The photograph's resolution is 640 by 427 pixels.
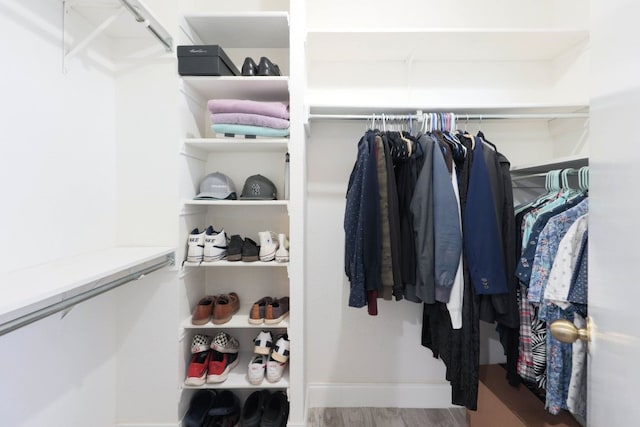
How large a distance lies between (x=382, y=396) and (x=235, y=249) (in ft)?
3.97

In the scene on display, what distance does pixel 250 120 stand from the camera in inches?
55.9

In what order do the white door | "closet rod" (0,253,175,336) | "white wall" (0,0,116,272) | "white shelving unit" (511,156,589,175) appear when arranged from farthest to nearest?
"white shelving unit" (511,156,589,175)
"white wall" (0,0,116,272)
"closet rod" (0,253,175,336)
the white door

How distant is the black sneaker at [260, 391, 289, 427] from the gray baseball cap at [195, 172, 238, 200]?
1.05m

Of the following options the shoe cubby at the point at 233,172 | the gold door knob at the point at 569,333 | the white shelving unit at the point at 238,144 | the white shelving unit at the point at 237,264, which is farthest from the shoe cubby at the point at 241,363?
the gold door knob at the point at 569,333

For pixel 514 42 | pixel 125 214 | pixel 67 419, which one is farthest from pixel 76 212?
pixel 514 42

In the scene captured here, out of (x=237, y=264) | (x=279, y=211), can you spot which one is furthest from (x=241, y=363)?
(x=279, y=211)

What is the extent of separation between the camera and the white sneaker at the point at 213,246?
145 cm

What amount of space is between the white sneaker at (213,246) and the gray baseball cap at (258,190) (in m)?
0.23

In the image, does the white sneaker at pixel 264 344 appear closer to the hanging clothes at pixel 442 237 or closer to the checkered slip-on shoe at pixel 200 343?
the checkered slip-on shoe at pixel 200 343

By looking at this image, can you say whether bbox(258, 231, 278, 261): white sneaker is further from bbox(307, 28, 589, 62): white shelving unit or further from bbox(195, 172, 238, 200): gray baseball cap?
bbox(307, 28, 589, 62): white shelving unit

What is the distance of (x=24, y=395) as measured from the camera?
1.03 meters

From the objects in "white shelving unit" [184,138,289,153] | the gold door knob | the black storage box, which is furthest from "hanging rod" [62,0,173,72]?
the gold door knob

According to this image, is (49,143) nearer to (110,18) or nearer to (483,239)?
(110,18)

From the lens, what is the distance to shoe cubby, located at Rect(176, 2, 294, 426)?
4.70 feet
